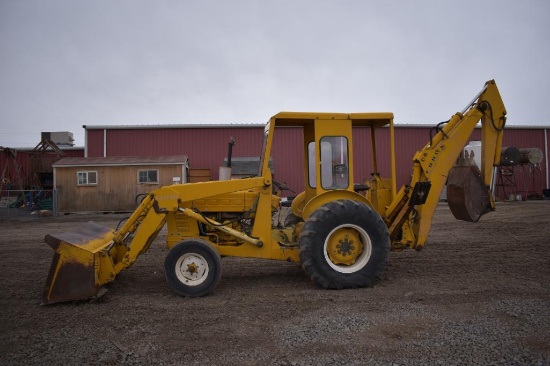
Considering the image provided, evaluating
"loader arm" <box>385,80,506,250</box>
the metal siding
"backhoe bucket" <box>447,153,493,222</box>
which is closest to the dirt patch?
→ "loader arm" <box>385,80,506,250</box>

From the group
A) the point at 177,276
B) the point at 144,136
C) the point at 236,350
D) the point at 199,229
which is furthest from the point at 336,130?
the point at 144,136

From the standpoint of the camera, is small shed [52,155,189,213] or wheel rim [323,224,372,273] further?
small shed [52,155,189,213]

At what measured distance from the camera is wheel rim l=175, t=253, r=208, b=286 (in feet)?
17.3

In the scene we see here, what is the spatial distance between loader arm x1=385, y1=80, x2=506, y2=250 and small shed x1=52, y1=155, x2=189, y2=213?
49.8 feet

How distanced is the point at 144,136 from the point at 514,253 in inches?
825

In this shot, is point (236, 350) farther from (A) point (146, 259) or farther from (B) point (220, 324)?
(A) point (146, 259)

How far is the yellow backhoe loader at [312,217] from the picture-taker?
17.2ft

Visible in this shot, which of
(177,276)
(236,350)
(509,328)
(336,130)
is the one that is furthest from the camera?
(336,130)

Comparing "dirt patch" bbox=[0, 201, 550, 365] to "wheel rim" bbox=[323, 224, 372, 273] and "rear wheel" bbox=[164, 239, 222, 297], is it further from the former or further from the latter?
"wheel rim" bbox=[323, 224, 372, 273]

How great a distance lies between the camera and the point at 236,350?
3.64 metres

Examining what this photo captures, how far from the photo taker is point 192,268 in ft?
17.4

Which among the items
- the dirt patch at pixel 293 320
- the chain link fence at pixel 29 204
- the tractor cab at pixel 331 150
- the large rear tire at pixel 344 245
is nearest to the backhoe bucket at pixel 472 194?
the dirt patch at pixel 293 320

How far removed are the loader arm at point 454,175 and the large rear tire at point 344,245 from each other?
71 centimetres

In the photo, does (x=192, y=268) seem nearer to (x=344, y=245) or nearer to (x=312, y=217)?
(x=312, y=217)
